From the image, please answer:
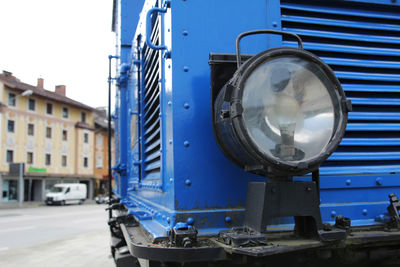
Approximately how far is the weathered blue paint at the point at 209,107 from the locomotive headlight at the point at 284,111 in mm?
311

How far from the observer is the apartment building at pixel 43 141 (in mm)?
28984

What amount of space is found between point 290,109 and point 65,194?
31691 mm

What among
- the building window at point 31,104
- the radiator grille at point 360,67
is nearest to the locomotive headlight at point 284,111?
the radiator grille at point 360,67

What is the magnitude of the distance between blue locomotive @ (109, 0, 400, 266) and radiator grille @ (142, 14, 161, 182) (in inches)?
1.3

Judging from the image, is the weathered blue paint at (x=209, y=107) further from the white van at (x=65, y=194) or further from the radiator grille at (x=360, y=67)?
the white van at (x=65, y=194)

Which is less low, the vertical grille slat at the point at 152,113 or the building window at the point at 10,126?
the building window at the point at 10,126

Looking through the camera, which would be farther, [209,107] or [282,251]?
[209,107]

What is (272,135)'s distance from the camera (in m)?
1.51

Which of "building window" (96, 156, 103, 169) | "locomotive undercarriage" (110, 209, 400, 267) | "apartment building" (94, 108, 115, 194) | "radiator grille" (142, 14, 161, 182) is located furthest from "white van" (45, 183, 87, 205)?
"locomotive undercarriage" (110, 209, 400, 267)

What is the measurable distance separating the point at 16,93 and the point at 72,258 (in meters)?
22.3

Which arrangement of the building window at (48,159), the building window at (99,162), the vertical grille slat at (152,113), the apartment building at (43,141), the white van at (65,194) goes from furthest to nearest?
the building window at (99,162) < the building window at (48,159) < the white van at (65,194) < the apartment building at (43,141) < the vertical grille slat at (152,113)

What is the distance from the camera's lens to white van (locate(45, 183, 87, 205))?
29.7m

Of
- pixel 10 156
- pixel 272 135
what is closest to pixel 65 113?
pixel 10 156

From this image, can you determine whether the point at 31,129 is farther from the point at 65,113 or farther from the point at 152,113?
the point at 152,113
